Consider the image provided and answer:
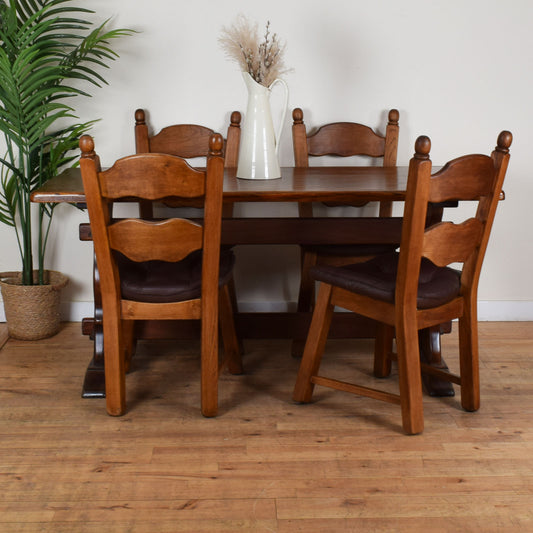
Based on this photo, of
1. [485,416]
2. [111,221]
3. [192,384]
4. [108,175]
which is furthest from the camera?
[192,384]

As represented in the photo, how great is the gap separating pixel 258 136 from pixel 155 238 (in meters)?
0.69

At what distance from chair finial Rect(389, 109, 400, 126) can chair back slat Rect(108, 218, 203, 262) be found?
1383mm

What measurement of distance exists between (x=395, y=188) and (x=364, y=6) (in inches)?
43.8

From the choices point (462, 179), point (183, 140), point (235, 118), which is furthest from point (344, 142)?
point (462, 179)

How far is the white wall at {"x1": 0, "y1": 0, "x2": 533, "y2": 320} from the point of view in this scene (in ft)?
10.2

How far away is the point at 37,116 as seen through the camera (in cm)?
290

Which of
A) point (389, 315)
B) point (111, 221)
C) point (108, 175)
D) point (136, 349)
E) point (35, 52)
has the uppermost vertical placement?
point (35, 52)

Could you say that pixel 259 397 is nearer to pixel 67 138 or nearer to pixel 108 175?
pixel 108 175

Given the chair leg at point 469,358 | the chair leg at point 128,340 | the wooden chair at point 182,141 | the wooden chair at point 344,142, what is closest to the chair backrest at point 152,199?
the chair leg at point 128,340

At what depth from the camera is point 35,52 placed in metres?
2.77

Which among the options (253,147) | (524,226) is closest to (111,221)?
(253,147)

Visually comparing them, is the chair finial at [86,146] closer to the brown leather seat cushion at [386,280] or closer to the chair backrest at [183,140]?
the brown leather seat cushion at [386,280]

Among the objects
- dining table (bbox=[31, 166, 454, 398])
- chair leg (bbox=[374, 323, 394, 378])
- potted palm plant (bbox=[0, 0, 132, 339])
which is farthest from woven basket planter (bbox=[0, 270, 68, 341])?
chair leg (bbox=[374, 323, 394, 378])

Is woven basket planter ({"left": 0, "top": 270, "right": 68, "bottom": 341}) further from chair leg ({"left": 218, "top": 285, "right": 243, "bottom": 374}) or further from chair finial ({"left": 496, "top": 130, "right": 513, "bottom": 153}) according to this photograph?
chair finial ({"left": 496, "top": 130, "right": 513, "bottom": 153})
